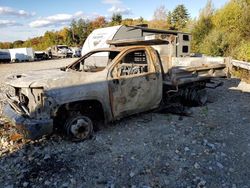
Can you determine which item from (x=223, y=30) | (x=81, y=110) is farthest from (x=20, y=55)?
(x=81, y=110)

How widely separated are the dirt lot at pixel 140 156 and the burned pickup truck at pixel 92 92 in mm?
396

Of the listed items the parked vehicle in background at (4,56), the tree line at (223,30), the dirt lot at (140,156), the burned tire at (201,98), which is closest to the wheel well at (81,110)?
the dirt lot at (140,156)

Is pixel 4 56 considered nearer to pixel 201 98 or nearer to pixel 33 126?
pixel 201 98

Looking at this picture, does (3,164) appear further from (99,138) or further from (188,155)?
(188,155)

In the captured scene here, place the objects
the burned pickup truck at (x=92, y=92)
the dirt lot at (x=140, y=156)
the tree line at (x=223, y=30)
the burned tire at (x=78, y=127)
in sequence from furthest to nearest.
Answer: the tree line at (x=223, y=30)
the burned tire at (x=78, y=127)
the burned pickup truck at (x=92, y=92)
the dirt lot at (x=140, y=156)

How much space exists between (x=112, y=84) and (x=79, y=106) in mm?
778

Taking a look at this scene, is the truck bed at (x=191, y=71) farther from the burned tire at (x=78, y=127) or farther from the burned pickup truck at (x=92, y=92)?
the burned tire at (x=78, y=127)

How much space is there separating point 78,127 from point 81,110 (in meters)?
0.44

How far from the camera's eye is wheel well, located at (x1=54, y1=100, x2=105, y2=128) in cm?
524

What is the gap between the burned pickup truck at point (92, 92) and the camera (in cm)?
486

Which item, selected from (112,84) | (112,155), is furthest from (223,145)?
(112,84)

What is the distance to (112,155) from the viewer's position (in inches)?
190

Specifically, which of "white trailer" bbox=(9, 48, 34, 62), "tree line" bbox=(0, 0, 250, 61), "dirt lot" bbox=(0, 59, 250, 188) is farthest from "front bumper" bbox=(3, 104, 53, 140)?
"white trailer" bbox=(9, 48, 34, 62)

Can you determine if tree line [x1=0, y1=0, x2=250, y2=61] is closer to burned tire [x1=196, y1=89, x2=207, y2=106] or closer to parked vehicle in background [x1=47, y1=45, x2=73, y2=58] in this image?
burned tire [x1=196, y1=89, x2=207, y2=106]
